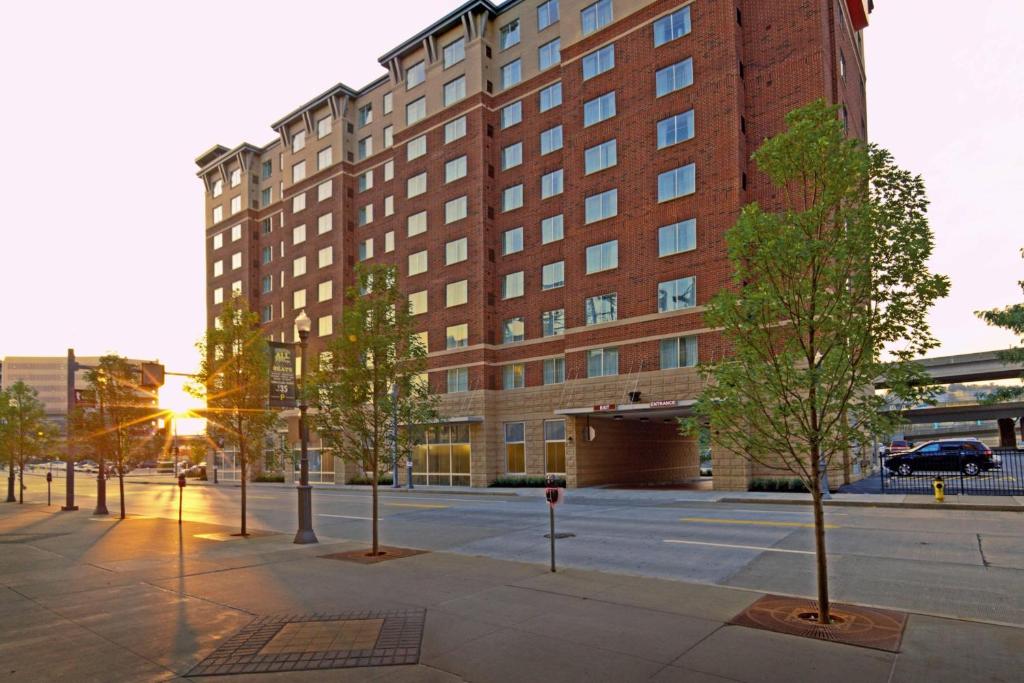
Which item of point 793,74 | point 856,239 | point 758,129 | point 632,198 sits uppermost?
point 793,74

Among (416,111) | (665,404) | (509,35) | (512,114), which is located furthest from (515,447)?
(509,35)

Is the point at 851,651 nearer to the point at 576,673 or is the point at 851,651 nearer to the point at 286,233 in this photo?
the point at 576,673

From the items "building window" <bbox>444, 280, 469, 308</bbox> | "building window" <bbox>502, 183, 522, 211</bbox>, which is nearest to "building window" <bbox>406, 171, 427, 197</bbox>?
"building window" <bbox>502, 183, 522, 211</bbox>

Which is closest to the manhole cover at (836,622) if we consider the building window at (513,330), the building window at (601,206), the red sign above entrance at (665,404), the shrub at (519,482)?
the red sign above entrance at (665,404)

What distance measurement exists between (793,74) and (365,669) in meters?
34.0

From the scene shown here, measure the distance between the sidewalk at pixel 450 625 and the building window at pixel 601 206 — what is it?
27.1 m

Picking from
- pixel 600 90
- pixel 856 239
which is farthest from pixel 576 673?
pixel 600 90

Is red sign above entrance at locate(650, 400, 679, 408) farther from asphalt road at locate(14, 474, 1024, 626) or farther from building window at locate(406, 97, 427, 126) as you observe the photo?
building window at locate(406, 97, 427, 126)

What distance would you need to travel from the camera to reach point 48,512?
28.5 m

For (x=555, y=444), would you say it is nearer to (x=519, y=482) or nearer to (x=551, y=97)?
(x=519, y=482)

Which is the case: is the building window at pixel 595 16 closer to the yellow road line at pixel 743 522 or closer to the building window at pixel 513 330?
the building window at pixel 513 330

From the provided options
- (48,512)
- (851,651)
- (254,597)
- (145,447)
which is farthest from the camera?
(48,512)

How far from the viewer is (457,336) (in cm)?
4553

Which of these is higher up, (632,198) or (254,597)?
(632,198)
